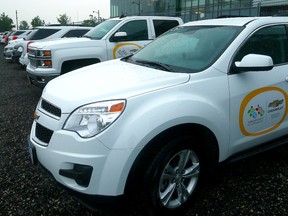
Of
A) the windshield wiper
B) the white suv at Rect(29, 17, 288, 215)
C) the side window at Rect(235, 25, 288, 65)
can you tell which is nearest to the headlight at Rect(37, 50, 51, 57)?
the white suv at Rect(29, 17, 288, 215)

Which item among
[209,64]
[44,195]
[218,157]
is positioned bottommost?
[44,195]

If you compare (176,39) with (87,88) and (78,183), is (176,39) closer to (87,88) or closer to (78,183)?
(87,88)

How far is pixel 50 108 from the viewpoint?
2652 millimetres

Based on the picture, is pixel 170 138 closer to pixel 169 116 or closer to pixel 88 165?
pixel 169 116

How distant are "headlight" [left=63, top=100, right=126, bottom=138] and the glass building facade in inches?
318

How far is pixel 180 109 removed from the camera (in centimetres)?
243

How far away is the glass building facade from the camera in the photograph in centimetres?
1853

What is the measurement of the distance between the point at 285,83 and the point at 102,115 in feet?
6.89

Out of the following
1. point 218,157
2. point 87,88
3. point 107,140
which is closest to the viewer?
point 107,140

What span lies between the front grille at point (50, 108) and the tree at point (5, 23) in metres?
75.3

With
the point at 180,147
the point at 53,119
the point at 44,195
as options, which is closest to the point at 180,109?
the point at 180,147

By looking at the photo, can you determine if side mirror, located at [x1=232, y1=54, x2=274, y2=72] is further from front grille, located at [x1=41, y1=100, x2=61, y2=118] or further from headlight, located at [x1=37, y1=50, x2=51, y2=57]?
headlight, located at [x1=37, y1=50, x2=51, y2=57]

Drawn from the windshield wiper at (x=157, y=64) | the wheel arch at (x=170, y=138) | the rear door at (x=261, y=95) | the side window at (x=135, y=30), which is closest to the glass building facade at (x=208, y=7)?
the side window at (x=135, y=30)

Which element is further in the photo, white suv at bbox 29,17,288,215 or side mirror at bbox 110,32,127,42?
side mirror at bbox 110,32,127,42
